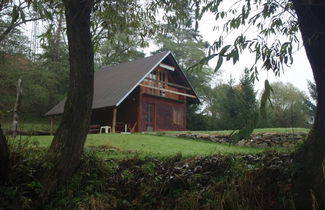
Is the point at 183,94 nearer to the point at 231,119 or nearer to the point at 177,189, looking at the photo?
the point at 231,119

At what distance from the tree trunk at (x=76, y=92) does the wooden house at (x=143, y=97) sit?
47.5 feet

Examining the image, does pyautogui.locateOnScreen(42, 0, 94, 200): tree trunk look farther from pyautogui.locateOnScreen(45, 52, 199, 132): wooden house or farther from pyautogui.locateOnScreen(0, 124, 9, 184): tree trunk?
pyautogui.locateOnScreen(45, 52, 199, 132): wooden house

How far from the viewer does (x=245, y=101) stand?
23578 mm

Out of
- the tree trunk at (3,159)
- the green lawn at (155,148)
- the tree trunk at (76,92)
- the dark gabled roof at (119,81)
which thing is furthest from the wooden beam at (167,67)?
the tree trunk at (3,159)

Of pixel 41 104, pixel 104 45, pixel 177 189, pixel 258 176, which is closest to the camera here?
pixel 258 176

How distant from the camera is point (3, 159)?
519cm

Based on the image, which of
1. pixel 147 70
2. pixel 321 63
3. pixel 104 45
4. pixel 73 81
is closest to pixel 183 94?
pixel 147 70

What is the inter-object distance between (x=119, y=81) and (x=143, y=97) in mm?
2207

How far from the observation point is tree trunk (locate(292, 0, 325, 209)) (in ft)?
13.0

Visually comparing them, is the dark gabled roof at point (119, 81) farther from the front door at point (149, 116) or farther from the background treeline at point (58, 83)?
the front door at point (149, 116)

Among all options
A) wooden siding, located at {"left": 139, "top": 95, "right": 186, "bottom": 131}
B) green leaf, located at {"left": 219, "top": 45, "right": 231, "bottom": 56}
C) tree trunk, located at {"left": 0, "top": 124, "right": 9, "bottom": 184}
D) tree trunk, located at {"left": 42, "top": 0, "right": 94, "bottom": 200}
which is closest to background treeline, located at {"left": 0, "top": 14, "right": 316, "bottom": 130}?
wooden siding, located at {"left": 139, "top": 95, "right": 186, "bottom": 131}

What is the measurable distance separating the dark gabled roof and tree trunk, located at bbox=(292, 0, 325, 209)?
16.5 meters

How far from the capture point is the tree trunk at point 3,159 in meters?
5.06

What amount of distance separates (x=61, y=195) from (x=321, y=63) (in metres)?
4.41
